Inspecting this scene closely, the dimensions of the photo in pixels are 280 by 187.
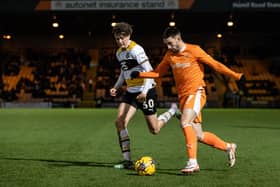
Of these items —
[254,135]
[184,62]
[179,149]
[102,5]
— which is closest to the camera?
[184,62]

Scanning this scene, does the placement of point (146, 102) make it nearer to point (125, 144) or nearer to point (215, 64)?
point (125, 144)

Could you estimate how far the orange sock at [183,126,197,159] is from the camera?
22.5 ft

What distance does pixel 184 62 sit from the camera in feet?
23.2

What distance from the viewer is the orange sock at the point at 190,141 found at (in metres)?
6.85

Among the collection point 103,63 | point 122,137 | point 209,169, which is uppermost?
point 103,63

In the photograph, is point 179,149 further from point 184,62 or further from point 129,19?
point 129,19

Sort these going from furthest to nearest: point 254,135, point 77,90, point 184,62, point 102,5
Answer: point 77,90 → point 102,5 → point 254,135 → point 184,62

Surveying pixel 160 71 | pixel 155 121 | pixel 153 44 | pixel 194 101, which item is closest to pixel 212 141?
pixel 194 101

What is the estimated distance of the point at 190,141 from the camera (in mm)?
6898

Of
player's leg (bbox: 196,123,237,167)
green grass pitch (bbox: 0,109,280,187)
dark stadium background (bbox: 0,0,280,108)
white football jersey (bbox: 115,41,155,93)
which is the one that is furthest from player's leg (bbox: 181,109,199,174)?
dark stadium background (bbox: 0,0,280,108)

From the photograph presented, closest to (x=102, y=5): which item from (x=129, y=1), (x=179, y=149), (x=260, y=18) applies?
(x=129, y=1)

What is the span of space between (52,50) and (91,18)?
8.82m

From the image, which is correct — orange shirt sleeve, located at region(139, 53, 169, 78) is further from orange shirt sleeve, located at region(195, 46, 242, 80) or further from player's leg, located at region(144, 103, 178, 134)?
player's leg, located at region(144, 103, 178, 134)

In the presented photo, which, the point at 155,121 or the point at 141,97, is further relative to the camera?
the point at 155,121
